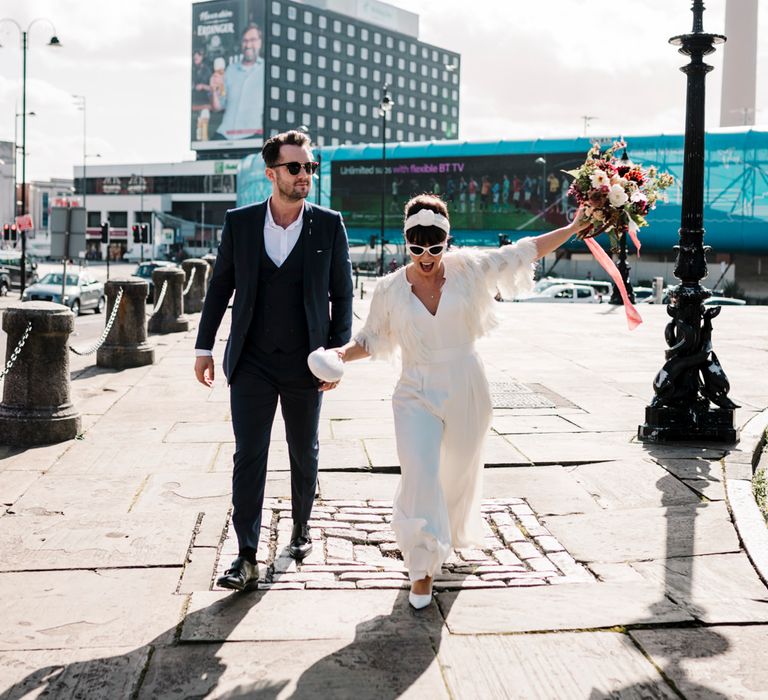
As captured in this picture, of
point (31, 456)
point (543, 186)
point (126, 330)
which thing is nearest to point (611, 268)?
point (31, 456)

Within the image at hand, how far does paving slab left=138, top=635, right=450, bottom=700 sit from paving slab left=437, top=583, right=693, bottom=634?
0.34 metres

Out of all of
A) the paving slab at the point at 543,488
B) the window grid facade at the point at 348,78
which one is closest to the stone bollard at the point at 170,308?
the paving slab at the point at 543,488

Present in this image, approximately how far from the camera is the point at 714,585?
427 centimetres

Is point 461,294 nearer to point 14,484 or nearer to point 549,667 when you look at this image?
point 549,667

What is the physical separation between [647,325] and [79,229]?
13.4 metres

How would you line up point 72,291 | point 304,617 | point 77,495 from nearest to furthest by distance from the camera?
point 304,617 → point 77,495 → point 72,291

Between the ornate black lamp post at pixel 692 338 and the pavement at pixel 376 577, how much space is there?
10.4 inches

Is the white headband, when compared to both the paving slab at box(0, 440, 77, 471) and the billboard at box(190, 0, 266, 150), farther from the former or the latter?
the billboard at box(190, 0, 266, 150)

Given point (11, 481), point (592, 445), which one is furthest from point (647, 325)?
point (11, 481)

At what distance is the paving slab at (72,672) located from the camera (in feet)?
10.4

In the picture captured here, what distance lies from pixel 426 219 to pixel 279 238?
2.35 ft

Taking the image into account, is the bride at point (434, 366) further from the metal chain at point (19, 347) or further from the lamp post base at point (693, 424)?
the metal chain at point (19, 347)

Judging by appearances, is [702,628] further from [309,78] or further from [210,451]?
[309,78]

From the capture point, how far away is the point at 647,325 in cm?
1981
